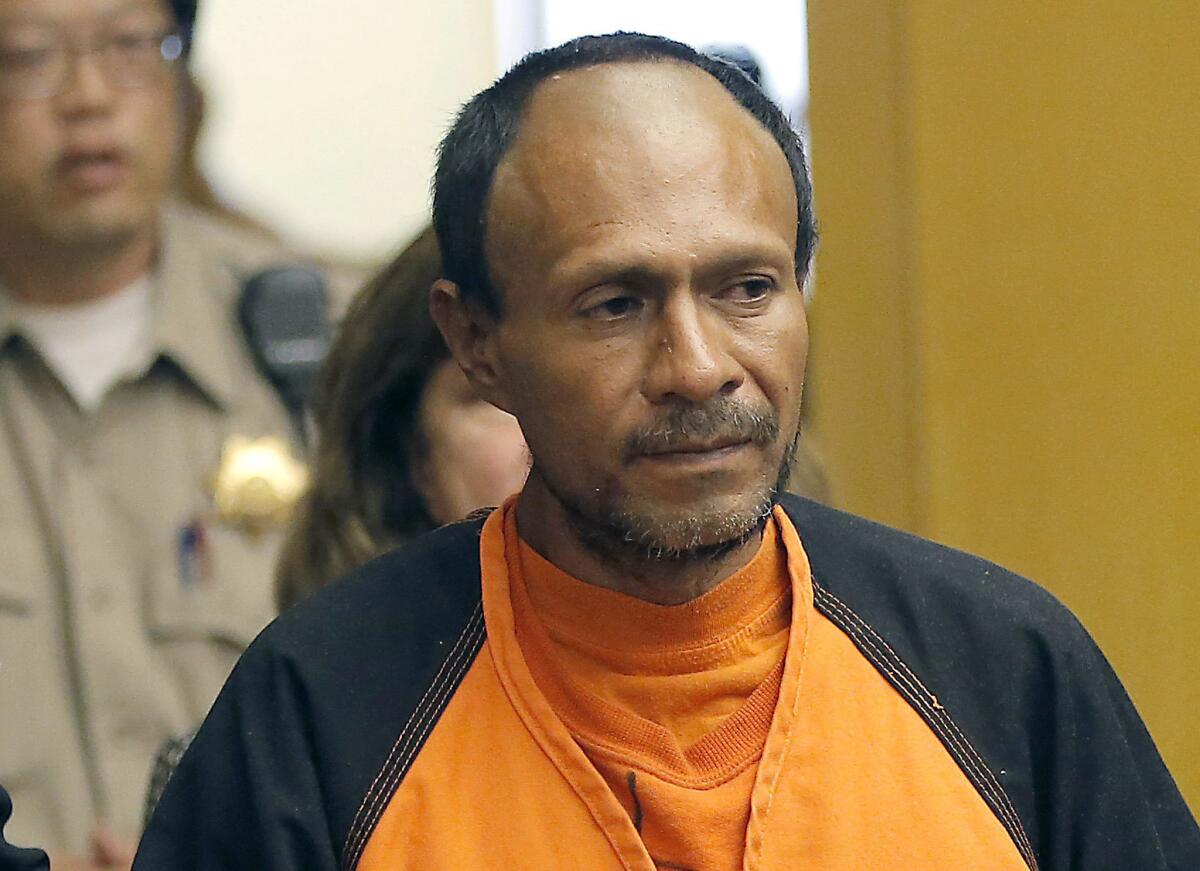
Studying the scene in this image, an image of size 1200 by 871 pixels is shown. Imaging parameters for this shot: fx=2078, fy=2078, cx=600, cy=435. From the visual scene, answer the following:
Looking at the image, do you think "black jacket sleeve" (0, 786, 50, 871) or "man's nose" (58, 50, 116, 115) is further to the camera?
"man's nose" (58, 50, 116, 115)

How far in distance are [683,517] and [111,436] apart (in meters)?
1.61

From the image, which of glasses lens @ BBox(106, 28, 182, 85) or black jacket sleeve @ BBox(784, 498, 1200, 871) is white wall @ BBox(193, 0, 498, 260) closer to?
glasses lens @ BBox(106, 28, 182, 85)

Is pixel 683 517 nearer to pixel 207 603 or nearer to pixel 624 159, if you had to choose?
pixel 624 159

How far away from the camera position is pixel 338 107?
2947 mm

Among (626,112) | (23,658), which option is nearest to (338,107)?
(23,658)

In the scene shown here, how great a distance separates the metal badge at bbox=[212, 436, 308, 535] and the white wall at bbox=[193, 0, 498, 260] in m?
0.30

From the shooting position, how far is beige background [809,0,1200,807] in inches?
92.2

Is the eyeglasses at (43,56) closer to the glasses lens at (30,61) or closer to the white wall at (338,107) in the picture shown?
the glasses lens at (30,61)

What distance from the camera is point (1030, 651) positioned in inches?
55.6

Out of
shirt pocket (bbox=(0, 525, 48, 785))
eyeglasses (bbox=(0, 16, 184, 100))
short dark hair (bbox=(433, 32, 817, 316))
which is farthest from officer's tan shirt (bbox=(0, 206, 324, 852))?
short dark hair (bbox=(433, 32, 817, 316))

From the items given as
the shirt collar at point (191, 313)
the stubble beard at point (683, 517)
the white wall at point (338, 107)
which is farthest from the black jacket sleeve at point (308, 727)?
the white wall at point (338, 107)

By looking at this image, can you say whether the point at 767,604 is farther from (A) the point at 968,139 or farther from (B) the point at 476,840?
(A) the point at 968,139

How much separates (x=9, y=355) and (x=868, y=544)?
1.61 m

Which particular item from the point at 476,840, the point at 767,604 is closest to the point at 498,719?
the point at 476,840
